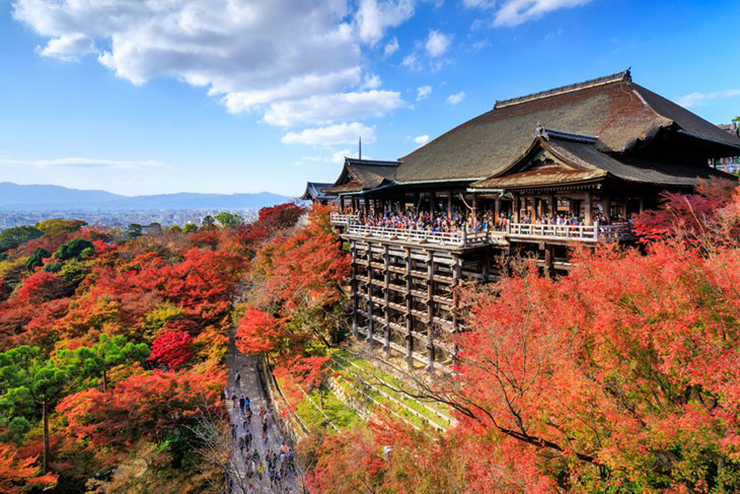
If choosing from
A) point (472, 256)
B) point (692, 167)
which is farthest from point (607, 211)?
point (692, 167)

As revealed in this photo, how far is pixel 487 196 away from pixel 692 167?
10137 millimetres

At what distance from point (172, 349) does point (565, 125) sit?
23512 mm

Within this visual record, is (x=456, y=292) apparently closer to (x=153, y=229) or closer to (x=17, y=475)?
(x=17, y=475)

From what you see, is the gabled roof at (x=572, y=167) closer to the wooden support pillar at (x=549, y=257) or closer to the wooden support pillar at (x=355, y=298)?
the wooden support pillar at (x=549, y=257)

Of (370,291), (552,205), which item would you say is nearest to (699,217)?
(552,205)

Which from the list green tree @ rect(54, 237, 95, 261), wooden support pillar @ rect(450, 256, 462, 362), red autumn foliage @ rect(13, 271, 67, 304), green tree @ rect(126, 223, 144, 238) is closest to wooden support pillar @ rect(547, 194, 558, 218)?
wooden support pillar @ rect(450, 256, 462, 362)

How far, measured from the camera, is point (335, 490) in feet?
39.5

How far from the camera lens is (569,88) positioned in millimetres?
22594

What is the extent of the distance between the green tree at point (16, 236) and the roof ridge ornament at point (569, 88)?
64454 mm

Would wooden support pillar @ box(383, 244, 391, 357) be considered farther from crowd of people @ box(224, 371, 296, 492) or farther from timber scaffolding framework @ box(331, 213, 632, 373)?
crowd of people @ box(224, 371, 296, 492)

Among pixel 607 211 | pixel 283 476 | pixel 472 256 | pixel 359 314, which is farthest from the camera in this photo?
pixel 359 314

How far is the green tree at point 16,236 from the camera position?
51953 mm

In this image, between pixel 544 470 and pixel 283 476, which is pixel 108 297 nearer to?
pixel 283 476

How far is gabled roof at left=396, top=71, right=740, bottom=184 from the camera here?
16844 millimetres
